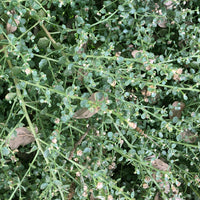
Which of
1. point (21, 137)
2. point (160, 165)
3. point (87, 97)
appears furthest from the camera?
point (160, 165)

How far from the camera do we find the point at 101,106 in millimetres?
1037

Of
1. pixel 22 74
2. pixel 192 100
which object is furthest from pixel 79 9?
pixel 192 100

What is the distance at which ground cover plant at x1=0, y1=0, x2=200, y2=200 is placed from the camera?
3.95ft

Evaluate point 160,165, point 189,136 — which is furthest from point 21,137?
point 189,136

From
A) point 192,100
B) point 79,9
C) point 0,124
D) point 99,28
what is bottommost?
point 192,100

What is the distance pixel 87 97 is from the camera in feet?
3.79

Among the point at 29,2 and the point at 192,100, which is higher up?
the point at 29,2

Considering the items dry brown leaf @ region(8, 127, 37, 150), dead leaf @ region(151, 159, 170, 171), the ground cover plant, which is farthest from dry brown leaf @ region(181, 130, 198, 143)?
dry brown leaf @ region(8, 127, 37, 150)

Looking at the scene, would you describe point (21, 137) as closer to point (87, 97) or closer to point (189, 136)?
point (87, 97)

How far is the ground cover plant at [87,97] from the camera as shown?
3.95 ft

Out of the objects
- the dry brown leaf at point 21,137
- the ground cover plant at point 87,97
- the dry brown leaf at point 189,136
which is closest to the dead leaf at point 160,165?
the ground cover plant at point 87,97

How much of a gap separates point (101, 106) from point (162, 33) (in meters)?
0.92

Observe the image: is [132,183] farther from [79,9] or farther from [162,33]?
[79,9]

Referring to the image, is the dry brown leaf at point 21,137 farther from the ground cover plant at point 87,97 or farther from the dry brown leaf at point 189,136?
the dry brown leaf at point 189,136
